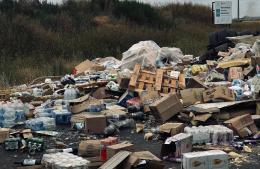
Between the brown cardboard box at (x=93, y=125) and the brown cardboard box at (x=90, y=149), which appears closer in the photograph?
the brown cardboard box at (x=90, y=149)

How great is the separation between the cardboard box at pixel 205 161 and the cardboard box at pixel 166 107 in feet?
10.8

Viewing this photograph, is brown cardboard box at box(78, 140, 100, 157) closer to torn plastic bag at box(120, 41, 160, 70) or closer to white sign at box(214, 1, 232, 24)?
torn plastic bag at box(120, 41, 160, 70)

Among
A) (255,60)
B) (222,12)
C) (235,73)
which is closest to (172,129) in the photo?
(235,73)

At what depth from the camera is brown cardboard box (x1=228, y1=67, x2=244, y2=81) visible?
38.6 ft

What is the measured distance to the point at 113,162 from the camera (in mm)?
6359

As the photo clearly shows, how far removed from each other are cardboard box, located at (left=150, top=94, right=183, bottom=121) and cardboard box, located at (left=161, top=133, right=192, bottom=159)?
2.26 metres

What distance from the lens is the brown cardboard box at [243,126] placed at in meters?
8.34

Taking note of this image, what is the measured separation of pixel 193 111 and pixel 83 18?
19028 millimetres

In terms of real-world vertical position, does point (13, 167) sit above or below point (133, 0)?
below

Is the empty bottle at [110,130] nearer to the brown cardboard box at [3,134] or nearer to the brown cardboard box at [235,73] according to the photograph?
the brown cardboard box at [3,134]

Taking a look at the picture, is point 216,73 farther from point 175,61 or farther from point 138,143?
point 138,143

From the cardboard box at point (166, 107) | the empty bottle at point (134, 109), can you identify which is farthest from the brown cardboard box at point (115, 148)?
the empty bottle at point (134, 109)

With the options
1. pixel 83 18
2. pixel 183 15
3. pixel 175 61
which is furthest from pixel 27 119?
pixel 183 15

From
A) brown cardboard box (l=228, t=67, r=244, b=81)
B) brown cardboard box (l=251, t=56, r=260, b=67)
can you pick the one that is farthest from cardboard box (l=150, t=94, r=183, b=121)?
brown cardboard box (l=251, t=56, r=260, b=67)
